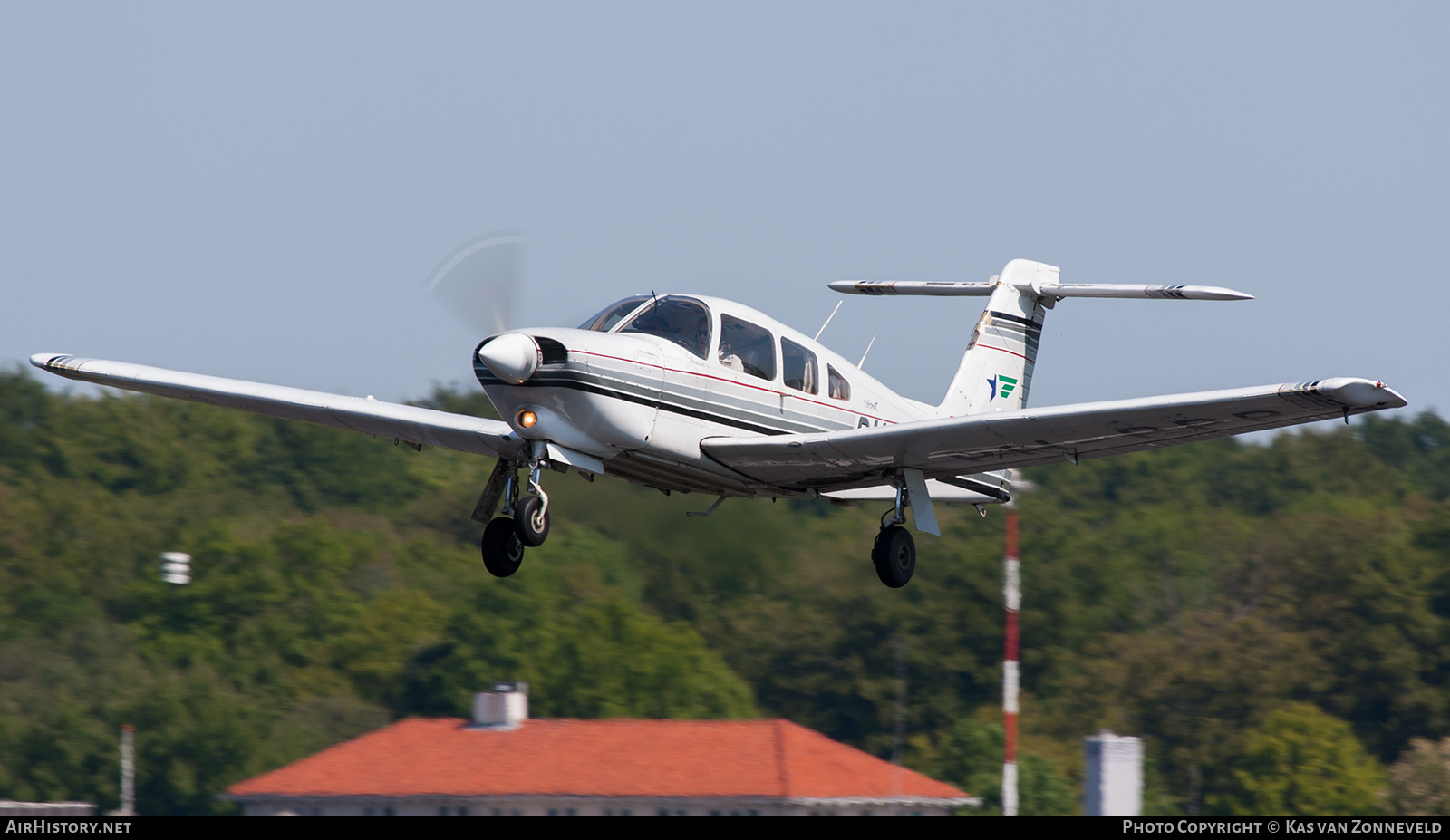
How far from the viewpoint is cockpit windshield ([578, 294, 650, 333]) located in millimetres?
14047

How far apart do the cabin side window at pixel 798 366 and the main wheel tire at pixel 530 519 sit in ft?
9.54

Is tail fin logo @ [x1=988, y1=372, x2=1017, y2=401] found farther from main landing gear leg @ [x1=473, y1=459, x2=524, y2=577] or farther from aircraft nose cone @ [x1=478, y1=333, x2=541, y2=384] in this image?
aircraft nose cone @ [x1=478, y1=333, x2=541, y2=384]

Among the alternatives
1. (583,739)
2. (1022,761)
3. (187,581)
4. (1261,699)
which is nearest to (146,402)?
(187,581)

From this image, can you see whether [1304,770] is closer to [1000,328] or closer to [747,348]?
[1000,328]

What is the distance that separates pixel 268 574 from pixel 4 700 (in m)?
9.32

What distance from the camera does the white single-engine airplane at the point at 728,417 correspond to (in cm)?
1308

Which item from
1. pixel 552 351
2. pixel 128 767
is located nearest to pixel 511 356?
pixel 552 351

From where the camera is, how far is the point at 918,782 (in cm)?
4197

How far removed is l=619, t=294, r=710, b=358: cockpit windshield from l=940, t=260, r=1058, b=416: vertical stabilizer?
4718 mm

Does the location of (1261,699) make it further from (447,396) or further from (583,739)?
(447,396)

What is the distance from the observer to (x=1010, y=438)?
1417 centimetres

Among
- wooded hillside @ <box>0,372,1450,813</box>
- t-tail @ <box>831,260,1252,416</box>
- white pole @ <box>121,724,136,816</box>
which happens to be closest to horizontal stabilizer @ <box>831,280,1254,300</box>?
t-tail @ <box>831,260,1252,416</box>

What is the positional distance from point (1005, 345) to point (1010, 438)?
15.0ft

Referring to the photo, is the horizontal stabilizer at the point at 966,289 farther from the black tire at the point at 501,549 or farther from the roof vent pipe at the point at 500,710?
the roof vent pipe at the point at 500,710
